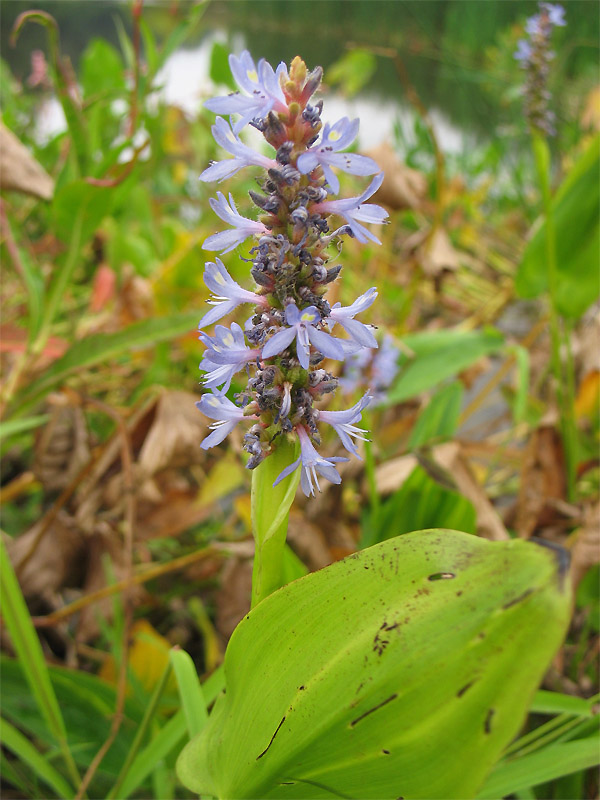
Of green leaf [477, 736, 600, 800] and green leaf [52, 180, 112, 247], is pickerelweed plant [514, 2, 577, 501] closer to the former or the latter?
green leaf [477, 736, 600, 800]

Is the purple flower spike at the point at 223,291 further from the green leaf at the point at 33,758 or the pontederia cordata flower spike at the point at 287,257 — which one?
the green leaf at the point at 33,758

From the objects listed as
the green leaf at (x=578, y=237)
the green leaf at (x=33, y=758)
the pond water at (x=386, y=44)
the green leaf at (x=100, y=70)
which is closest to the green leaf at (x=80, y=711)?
the green leaf at (x=33, y=758)

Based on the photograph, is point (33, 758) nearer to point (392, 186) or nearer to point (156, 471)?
point (156, 471)

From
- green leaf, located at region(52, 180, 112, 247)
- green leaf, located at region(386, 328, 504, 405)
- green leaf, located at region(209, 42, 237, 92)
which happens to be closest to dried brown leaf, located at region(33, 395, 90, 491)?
green leaf, located at region(52, 180, 112, 247)

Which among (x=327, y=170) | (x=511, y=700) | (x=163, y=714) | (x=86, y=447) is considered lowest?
(x=163, y=714)

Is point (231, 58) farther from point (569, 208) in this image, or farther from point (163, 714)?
point (569, 208)

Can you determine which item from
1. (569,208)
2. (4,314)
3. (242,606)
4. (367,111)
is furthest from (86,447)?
(367,111)
